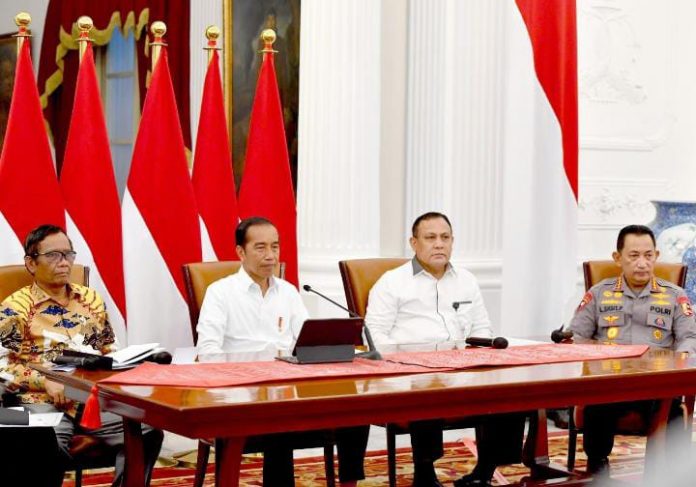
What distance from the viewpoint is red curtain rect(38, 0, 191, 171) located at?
28.6ft

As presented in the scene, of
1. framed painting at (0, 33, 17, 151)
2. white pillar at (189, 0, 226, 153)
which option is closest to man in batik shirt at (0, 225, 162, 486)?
white pillar at (189, 0, 226, 153)

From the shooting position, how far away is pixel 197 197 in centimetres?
543

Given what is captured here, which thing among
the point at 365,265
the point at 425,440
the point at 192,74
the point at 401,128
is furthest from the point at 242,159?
the point at 425,440

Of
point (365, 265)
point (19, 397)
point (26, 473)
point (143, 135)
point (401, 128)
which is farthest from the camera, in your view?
point (401, 128)

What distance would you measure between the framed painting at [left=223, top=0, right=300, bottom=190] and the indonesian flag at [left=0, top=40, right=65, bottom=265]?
2.75 meters

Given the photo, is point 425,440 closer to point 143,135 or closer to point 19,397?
point 19,397

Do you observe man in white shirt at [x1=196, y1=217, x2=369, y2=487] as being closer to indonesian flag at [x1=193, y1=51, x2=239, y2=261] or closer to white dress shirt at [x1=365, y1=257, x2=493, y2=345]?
white dress shirt at [x1=365, y1=257, x2=493, y2=345]

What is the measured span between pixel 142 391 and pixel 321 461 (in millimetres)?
2326

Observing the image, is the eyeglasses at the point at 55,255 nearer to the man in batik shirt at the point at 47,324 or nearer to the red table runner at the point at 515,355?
the man in batik shirt at the point at 47,324

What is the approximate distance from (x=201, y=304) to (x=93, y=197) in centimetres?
109

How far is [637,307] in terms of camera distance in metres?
4.78

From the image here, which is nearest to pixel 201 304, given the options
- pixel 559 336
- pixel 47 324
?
pixel 47 324

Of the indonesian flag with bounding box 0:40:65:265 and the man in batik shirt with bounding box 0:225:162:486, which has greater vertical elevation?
the indonesian flag with bounding box 0:40:65:265

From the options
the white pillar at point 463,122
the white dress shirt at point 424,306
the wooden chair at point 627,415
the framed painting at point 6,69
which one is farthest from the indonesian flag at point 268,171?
the framed painting at point 6,69
